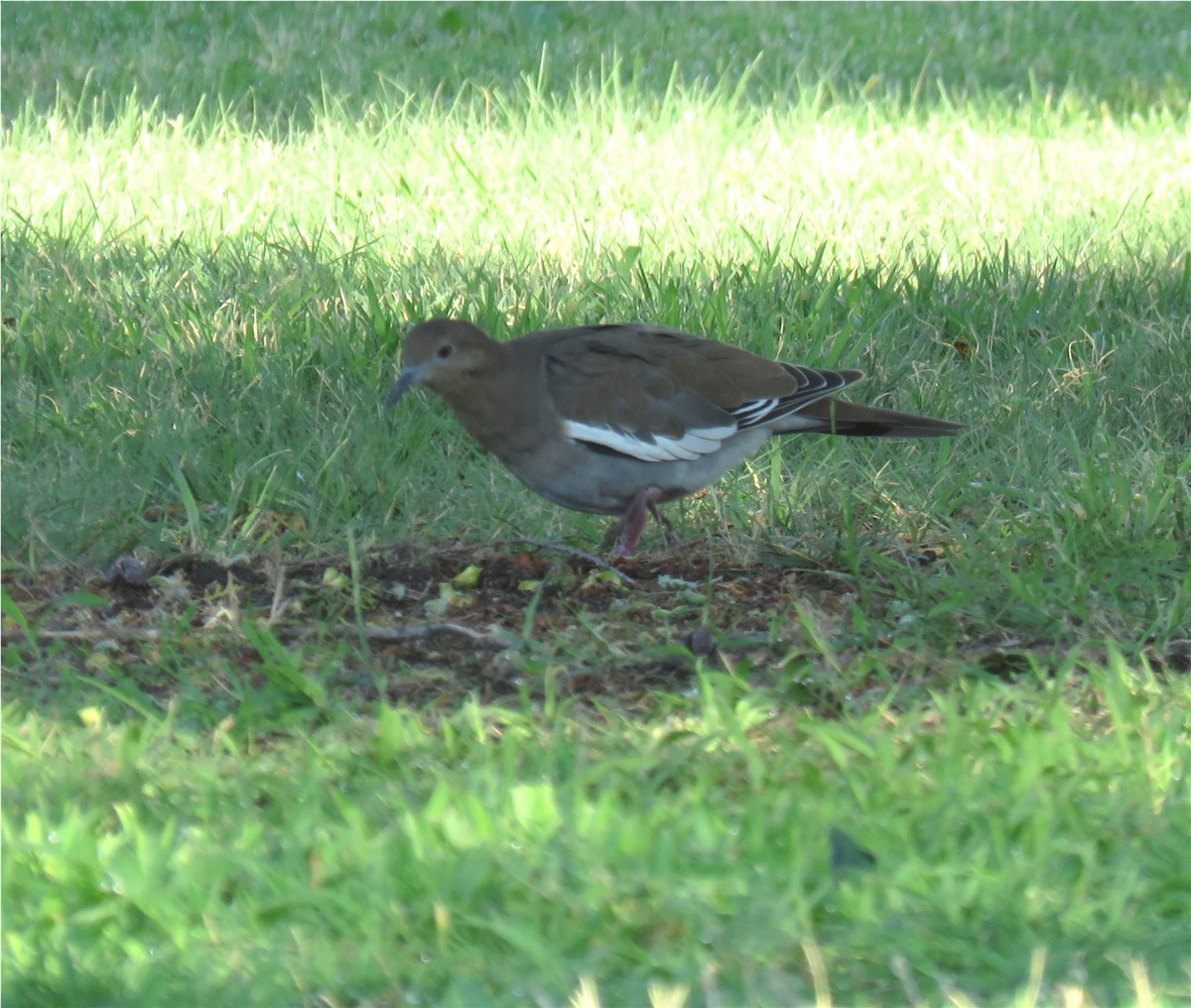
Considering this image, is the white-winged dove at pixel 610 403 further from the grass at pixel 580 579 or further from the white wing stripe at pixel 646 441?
the grass at pixel 580 579

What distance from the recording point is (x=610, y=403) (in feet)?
Result: 14.6

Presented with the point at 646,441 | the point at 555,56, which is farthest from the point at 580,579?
the point at 555,56

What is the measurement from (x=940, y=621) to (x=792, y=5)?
8.90m

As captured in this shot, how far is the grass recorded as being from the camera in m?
2.59

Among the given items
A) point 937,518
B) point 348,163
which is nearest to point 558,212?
point 348,163

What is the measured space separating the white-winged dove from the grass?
0.21 metres

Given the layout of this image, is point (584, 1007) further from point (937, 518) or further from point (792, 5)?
point (792, 5)

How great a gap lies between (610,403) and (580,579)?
486mm

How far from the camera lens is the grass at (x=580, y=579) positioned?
8.50 feet

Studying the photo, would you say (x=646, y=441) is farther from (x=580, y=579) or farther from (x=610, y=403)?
(x=580, y=579)

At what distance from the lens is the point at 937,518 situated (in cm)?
463

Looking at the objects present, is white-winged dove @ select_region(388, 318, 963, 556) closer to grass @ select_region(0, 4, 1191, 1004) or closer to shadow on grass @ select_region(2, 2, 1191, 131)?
grass @ select_region(0, 4, 1191, 1004)

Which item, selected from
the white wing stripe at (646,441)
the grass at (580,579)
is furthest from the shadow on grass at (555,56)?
the white wing stripe at (646,441)

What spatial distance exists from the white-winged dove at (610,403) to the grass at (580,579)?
21 centimetres
